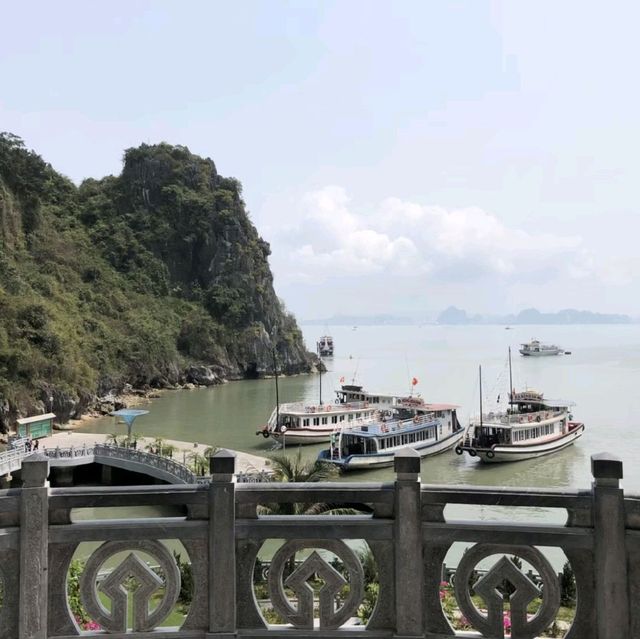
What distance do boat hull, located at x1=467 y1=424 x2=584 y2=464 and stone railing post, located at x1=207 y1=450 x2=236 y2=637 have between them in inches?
1147

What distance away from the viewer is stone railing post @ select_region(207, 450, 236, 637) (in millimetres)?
4602

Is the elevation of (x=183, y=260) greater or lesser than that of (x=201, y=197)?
lesser

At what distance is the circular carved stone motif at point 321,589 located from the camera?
14.8 ft

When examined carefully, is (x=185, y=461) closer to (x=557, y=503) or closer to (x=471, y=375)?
(x=557, y=503)

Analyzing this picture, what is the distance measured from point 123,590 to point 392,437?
94.4 ft

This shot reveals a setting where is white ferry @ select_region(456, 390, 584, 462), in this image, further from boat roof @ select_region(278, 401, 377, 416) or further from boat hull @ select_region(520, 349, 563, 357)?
boat hull @ select_region(520, 349, 563, 357)

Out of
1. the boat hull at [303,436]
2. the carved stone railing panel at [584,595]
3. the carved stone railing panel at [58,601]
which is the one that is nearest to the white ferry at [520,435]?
the boat hull at [303,436]

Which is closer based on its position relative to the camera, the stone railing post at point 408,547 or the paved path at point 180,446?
the stone railing post at point 408,547

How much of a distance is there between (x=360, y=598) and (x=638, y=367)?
350 ft

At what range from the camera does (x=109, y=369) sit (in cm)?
6178

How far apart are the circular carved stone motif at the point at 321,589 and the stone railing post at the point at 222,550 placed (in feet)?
1.09

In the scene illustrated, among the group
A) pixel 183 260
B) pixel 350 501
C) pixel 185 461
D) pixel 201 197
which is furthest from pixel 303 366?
pixel 350 501

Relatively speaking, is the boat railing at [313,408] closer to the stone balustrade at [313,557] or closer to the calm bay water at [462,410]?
the calm bay water at [462,410]

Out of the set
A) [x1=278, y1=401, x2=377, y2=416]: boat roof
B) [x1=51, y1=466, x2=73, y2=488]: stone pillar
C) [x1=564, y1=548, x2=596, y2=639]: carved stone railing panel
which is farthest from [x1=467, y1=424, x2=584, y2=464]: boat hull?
[x1=564, y1=548, x2=596, y2=639]: carved stone railing panel
